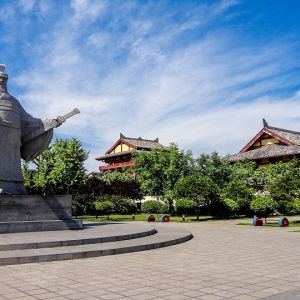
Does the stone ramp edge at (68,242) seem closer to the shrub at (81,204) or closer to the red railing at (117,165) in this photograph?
the shrub at (81,204)

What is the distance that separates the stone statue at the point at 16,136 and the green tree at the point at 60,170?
18333 millimetres

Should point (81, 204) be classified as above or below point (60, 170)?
below

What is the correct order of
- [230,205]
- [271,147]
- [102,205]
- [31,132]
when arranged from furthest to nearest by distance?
[271,147]
[102,205]
[230,205]
[31,132]

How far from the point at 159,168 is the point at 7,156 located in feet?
90.9

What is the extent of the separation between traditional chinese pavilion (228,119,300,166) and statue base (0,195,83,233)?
30.2 m

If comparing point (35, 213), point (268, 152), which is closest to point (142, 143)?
point (268, 152)

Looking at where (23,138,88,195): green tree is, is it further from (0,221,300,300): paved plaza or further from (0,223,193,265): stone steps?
(0,221,300,300): paved plaza

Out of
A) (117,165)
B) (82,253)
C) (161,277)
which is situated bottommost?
(161,277)

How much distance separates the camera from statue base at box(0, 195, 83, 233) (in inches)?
463

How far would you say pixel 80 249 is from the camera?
9.26 metres

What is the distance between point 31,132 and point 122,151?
47501 millimetres

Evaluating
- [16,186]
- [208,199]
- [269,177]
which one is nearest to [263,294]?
[16,186]

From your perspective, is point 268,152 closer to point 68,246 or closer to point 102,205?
point 102,205

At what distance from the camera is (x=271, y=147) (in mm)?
42156
